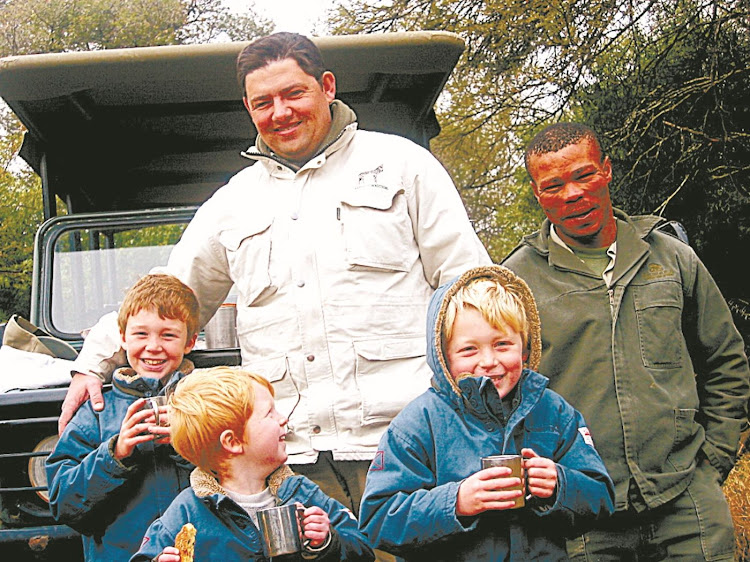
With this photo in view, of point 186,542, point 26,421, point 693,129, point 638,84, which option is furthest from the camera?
point 638,84

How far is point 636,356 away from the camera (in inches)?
109

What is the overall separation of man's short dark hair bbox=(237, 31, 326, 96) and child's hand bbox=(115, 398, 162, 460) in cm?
104

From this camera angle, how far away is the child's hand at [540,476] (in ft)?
6.93

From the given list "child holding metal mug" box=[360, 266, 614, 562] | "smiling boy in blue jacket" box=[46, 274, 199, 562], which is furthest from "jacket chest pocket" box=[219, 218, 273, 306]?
"child holding metal mug" box=[360, 266, 614, 562]

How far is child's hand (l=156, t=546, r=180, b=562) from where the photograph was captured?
2.13 metres

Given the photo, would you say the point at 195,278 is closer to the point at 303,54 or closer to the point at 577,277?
the point at 303,54

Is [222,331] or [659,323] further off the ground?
[222,331]

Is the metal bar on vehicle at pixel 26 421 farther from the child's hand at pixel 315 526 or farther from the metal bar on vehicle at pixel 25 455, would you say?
the child's hand at pixel 315 526

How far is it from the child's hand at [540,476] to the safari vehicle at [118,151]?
149 centimetres

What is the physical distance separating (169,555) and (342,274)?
95 centimetres

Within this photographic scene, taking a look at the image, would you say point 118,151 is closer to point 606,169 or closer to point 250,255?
point 250,255

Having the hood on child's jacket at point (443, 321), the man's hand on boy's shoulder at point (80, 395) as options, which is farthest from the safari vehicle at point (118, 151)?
the hood on child's jacket at point (443, 321)

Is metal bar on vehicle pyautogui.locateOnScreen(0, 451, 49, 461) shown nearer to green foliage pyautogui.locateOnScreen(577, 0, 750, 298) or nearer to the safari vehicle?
the safari vehicle

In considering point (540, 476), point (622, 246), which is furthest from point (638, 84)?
point (540, 476)
